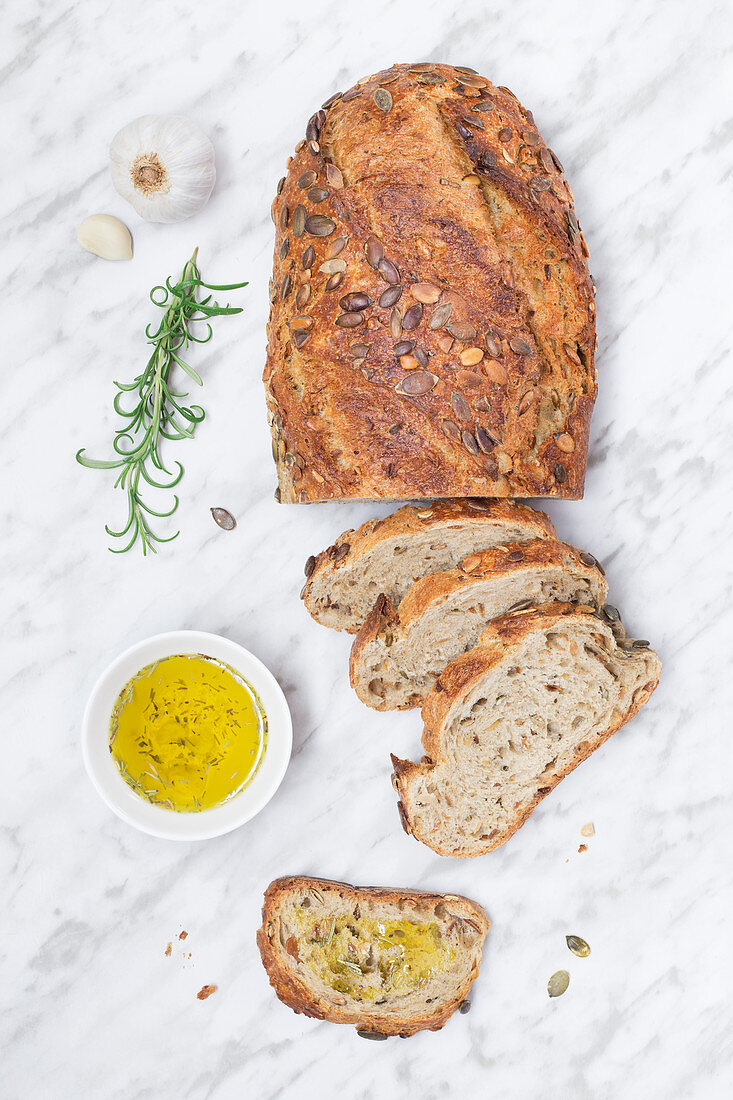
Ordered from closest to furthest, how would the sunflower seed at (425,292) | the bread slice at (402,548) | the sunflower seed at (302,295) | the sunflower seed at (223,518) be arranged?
the sunflower seed at (425,292) < the sunflower seed at (302,295) < the bread slice at (402,548) < the sunflower seed at (223,518)

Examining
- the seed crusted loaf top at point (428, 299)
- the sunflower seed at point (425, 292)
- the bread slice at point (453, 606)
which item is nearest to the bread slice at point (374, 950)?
the bread slice at point (453, 606)

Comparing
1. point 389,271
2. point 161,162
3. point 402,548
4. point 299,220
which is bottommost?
point 402,548

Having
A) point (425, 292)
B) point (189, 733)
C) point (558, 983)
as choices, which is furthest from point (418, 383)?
point (558, 983)

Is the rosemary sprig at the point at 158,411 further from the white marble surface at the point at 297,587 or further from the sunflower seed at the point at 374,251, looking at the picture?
the sunflower seed at the point at 374,251

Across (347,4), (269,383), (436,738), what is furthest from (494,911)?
(347,4)

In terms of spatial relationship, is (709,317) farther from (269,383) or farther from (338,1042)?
(338,1042)

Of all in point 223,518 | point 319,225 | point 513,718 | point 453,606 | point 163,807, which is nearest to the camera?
point 319,225

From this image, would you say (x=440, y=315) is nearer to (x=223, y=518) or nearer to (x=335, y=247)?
(x=335, y=247)

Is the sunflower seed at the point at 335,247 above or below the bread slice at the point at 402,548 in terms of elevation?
above
